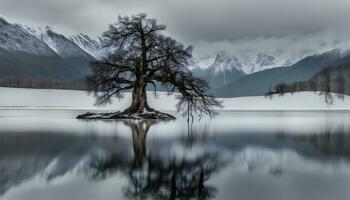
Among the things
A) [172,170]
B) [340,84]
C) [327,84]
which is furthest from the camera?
[340,84]

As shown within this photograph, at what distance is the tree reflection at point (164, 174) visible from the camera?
7055mm

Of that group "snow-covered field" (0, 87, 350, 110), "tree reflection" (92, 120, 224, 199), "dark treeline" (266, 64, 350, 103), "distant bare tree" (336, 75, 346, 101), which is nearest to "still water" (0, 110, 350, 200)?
"tree reflection" (92, 120, 224, 199)

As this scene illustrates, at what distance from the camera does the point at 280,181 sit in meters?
8.12

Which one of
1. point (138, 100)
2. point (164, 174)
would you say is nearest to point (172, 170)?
point (164, 174)

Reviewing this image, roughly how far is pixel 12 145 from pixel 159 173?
692cm

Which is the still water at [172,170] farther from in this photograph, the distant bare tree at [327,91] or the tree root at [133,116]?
the distant bare tree at [327,91]

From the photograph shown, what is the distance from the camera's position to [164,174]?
870cm

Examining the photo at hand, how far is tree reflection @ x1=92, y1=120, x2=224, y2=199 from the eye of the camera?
7.05m

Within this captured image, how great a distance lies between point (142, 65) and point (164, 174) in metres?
26.2

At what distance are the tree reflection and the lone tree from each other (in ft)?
70.3

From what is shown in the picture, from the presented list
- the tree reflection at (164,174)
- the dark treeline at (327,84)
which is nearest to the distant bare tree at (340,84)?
the dark treeline at (327,84)

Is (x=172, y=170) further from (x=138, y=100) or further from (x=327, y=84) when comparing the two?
(x=327, y=84)

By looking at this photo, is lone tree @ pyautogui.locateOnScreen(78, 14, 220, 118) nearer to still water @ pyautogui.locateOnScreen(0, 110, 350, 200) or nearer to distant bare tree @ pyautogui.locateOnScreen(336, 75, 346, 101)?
still water @ pyautogui.locateOnScreen(0, 110, 350, 200)

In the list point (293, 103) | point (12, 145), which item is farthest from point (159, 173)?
point (293, 103)
